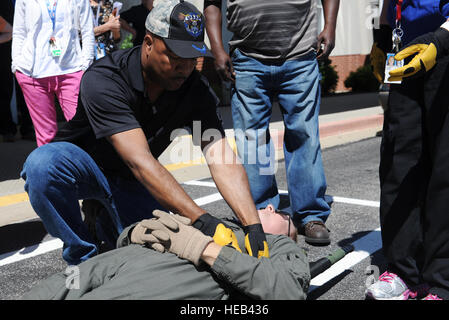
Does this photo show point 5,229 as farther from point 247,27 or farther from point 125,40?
point 125,40

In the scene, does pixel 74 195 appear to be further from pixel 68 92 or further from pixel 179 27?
pixel 68 92

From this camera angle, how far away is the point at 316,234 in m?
3.83

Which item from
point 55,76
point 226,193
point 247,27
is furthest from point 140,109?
point 55,76

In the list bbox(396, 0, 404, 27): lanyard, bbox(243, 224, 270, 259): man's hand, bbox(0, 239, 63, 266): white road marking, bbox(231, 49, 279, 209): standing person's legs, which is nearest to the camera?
bbox(243, 224, 270, 259): man's hand

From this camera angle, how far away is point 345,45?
16.8 m

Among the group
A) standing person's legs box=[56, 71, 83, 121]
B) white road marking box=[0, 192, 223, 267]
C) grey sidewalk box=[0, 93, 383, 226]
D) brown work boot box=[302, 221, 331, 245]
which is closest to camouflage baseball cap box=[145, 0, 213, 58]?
Answer: brown work boot box=[302, 221, 331, 245]

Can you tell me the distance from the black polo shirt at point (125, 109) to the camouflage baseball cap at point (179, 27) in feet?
1.04

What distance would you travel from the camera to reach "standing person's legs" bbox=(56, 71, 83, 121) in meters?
4.67

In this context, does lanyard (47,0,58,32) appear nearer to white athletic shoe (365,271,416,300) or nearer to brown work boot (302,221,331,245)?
brown work boot (302,221,331,245)

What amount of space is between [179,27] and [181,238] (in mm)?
1039

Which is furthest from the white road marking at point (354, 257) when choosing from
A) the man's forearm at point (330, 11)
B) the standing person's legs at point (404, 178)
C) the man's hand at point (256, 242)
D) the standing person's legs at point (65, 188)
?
the man's forearm at point (330, 11)

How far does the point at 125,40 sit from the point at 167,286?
29.6 ft

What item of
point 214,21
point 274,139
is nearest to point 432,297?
point 214,21

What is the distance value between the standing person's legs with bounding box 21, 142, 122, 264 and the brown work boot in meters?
1.43
